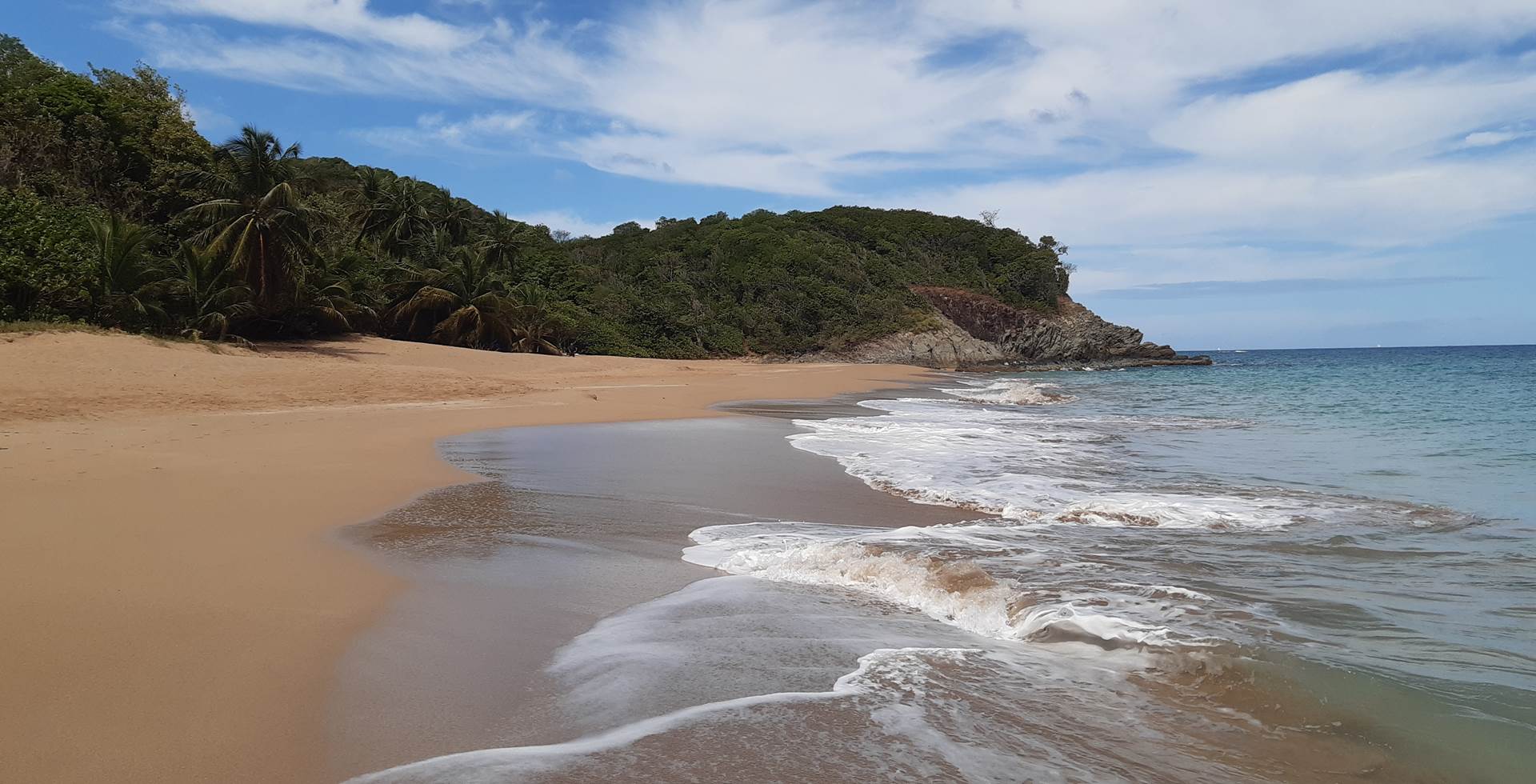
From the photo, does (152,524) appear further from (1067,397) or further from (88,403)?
(1067,397)

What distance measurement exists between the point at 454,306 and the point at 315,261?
733cm

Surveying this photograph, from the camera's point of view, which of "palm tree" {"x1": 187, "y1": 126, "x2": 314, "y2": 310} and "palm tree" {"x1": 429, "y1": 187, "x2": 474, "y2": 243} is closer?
"palm tree" {"x1": 187, "y1": 126, "x2": 314, "y2": 310}

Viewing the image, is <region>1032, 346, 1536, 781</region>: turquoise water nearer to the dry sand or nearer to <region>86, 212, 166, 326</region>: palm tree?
the dry sand

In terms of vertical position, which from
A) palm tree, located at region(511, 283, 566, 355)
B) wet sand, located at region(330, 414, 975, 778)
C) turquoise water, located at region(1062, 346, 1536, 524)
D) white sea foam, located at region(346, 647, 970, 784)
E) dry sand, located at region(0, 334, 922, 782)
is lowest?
wet sand, located at region(330, 414, 975, 778)

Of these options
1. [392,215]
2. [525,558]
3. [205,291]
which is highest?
[392,215]

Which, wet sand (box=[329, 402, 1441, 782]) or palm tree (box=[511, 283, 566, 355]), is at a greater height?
palm tree (box=[511, 283, 566, 355])

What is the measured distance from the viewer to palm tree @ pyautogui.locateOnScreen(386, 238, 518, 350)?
30203 millimetres

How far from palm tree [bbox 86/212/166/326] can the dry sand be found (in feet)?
12.2

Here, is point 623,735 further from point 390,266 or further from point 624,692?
point 390,266

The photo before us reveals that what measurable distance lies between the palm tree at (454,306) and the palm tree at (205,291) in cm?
981

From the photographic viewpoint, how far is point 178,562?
4.33 m

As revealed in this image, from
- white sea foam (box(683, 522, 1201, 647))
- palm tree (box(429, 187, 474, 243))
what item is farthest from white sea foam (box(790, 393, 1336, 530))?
palm tree (box(429, 187, 474, 243))

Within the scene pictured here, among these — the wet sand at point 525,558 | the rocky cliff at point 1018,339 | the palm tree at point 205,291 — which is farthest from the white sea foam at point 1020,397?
the rocky cliff at point 1018,339

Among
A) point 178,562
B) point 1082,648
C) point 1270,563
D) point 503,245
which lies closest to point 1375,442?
point 1270,563
